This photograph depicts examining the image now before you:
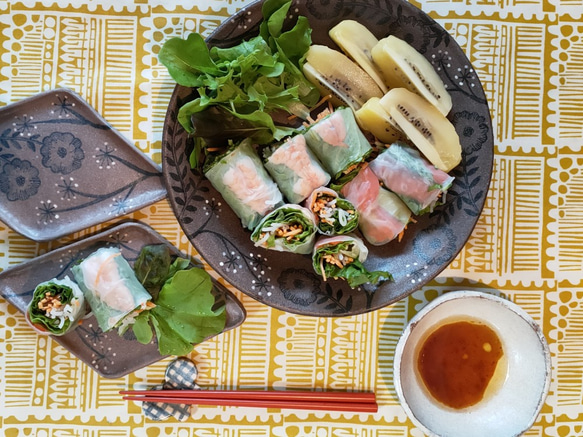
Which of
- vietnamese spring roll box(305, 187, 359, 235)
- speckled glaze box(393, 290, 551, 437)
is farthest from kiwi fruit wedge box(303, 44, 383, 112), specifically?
speckled glaze box(393, 290, 551, 437)

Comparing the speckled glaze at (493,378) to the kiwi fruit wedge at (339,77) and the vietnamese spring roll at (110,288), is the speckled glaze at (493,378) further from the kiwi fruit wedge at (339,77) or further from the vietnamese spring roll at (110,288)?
the vietnamese spring roll at (110,288)

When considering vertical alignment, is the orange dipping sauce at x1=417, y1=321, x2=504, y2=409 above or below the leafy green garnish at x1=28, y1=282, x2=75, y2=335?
below

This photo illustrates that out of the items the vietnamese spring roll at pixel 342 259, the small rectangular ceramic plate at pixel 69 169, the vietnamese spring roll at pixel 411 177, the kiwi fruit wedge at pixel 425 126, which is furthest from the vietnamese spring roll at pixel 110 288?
the kiwi fruit wedge at pixel 425 126

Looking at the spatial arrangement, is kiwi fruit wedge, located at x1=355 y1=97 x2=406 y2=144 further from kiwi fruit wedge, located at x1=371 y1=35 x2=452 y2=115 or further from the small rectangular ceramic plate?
the small rectangular ceramic plate

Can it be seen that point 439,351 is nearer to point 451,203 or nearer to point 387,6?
point 451,203

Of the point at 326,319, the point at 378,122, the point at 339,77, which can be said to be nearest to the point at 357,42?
the point at 339,77

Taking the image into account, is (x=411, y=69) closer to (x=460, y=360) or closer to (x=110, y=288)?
(x=460, y=360)

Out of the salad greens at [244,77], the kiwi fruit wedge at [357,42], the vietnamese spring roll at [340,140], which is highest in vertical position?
the kiwi fruit wedge at [357,42]
